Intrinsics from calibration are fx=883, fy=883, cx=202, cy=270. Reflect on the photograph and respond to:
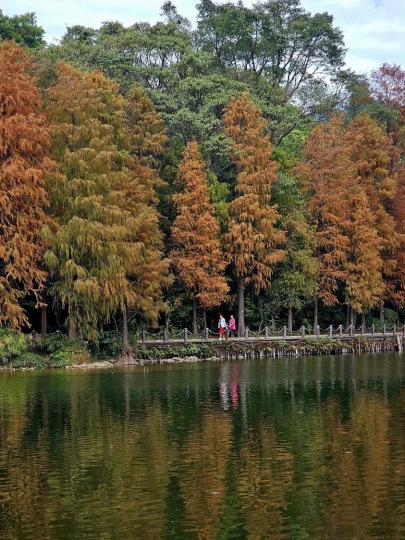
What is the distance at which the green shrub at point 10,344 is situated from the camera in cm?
3850

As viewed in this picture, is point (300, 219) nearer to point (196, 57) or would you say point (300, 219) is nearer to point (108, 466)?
point (196, 57)

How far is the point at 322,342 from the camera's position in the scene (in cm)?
5062

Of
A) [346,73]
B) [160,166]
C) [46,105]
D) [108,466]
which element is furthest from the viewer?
[346,73]

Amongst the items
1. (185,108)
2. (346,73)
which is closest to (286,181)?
(185,108)

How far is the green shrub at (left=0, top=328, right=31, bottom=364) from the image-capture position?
38500 millimetres

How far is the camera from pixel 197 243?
47.2 metres

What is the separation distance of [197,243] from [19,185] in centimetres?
1145

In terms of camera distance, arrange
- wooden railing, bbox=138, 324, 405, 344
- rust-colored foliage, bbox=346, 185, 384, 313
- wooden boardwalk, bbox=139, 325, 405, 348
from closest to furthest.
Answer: wooden boardwalk, bbox=139, 325, 405, 348
wooden railing, bbox=138, 324, 405, 344
rust-colored foliage, bbox=346, 185, 384, 313

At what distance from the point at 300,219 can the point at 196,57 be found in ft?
37.3

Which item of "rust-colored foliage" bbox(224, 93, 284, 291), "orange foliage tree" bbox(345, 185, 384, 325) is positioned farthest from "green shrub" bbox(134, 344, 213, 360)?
"orange foliage tree" bbox(345, 185, 384, 325)

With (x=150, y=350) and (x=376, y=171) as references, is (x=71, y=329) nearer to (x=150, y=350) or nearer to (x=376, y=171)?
(x=150, y=350)

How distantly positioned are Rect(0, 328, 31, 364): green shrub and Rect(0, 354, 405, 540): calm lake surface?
7901mm

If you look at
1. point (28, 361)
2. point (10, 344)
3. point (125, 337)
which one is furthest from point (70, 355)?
point (125, 337)

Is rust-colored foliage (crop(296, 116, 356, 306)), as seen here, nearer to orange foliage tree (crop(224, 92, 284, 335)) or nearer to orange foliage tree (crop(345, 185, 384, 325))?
orange foliage tree (crop(345, 185, 384, 325))
